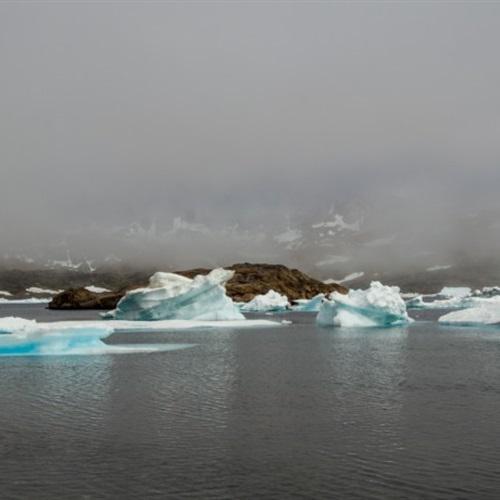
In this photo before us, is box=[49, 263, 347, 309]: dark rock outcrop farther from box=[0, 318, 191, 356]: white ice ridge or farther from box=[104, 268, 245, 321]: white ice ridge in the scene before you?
box=[0, 318, 191, 356]: white ice ridge

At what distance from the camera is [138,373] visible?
85.7ft

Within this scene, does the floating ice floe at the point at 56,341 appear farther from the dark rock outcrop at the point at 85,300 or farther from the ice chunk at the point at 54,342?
the dark rock outcrop at the point at 85,300

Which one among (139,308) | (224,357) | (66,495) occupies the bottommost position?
(66,495)

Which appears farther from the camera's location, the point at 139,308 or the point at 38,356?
the point at 139,308

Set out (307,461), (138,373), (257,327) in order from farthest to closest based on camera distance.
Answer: (257,327)
(138,373)
(307,461)

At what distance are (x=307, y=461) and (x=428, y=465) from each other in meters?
2.46

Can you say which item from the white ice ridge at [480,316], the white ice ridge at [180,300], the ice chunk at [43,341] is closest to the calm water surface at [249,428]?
the ice chunk at [43,341]

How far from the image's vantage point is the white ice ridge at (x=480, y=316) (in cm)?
5441

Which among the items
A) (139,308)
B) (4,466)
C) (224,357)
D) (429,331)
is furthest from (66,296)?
(4,466)

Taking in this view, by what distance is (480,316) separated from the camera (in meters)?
56.4

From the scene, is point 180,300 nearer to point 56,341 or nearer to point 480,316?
point 480,316

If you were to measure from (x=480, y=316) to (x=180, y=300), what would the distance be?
2783 cm

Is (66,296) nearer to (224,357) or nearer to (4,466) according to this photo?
(224,357)

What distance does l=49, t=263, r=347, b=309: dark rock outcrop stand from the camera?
124375 millimetres
